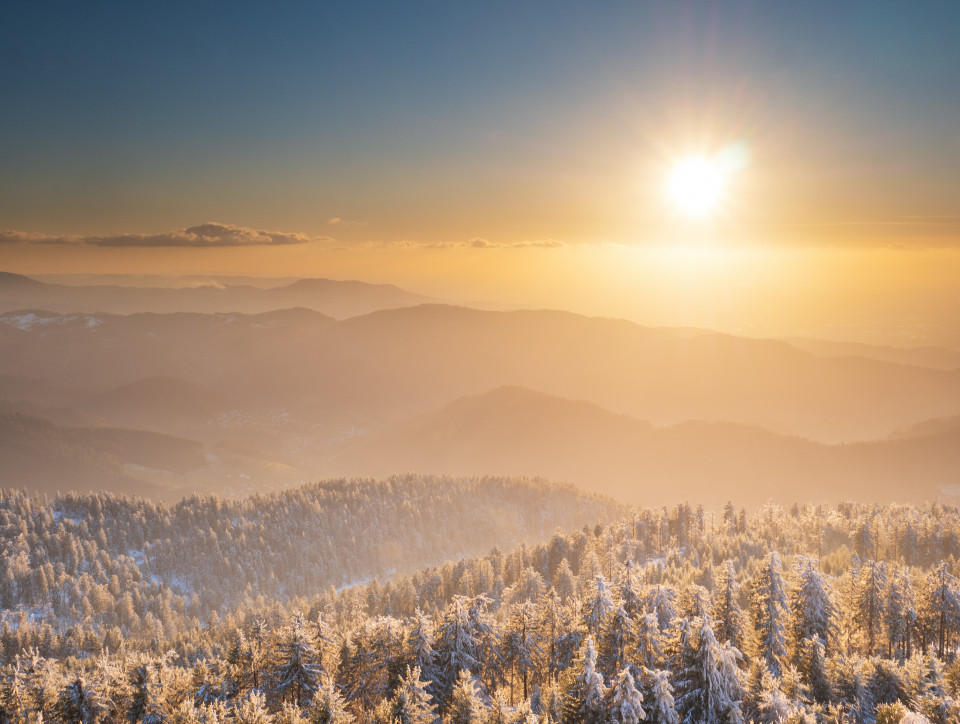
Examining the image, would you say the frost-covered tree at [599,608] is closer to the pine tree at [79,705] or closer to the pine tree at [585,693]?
the pine tree at [585,693]

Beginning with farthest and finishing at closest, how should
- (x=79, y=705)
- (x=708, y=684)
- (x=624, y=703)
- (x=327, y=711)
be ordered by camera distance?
(x=79, y=705) < (x=708, y=684) < (x=327, y=711) < (x=624, y=703)

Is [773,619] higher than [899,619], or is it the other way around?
[773,619]

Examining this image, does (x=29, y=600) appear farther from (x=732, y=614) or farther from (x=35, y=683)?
(x=732, y=614)

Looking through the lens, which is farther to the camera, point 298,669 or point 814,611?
point 298,669

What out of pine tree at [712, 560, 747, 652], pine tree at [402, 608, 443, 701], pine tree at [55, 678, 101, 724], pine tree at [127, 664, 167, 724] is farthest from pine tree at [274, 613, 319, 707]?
pine tree at [712, 560, 747, 652]

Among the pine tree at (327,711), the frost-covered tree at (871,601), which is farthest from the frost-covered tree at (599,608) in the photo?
the frost-covered tree at (871,601)

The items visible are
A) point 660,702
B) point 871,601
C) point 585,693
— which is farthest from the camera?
point 871,601

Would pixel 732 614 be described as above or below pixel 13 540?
above

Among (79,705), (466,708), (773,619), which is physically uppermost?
(773,619)

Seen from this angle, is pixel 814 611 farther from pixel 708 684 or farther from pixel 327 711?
pixel 327 711

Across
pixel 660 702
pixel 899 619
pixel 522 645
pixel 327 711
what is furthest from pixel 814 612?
pixel 327 711

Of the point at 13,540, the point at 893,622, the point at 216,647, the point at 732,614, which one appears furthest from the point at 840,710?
the point at 13,540
